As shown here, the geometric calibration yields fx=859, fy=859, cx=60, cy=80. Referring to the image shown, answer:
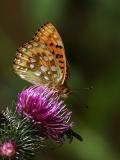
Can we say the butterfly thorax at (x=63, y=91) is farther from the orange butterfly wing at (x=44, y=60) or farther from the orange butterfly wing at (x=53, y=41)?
the orange butterfly wing at (x=53, y=41)

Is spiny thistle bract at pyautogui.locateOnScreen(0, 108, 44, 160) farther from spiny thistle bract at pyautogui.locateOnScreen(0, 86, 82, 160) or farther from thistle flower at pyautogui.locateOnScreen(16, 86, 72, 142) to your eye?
thistle flower at pyautogui.locateOnScreen(16, 86, 72, 142)

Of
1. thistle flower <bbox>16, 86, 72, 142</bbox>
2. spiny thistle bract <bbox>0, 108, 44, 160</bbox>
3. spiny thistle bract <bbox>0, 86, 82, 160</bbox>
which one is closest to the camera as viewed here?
spiny thistle bract <bbox>0, 108, 44, 160</bbox>

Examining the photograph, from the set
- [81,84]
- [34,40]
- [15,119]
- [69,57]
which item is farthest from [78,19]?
[15,119]

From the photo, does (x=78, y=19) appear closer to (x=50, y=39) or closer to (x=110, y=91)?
(x=110, y=91)

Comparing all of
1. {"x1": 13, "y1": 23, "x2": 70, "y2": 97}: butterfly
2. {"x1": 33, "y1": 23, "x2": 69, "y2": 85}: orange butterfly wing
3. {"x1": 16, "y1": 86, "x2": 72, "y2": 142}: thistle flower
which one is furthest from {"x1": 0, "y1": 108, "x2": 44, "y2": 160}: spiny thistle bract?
{"x1": 33, "y1": 23, "x2": 69, "y2": 85}: orange butterfly wing

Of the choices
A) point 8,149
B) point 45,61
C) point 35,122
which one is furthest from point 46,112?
point 45,61

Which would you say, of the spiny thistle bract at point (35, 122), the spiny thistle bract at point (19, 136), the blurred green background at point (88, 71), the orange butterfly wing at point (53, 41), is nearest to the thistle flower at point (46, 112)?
the spiny thistle bract at point (35, 122)
